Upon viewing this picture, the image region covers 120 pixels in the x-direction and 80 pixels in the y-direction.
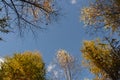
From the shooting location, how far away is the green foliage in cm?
3180

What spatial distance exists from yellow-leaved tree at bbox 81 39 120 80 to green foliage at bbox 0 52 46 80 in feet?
13.8

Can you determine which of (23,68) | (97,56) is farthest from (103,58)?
(23,68)

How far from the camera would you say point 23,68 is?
1282 inches

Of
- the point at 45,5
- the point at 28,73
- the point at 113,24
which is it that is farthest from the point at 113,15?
the point at 28,73

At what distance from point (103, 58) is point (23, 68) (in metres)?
7.43

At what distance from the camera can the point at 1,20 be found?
13.5m

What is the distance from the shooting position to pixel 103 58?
29719 millimetres

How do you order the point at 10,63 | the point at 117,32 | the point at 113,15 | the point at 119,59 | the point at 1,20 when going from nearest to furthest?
1. the point at 1,20
2. the point at 113,15
3. the point at 117,32
4. the point at 119,59
5. the point at 10,63

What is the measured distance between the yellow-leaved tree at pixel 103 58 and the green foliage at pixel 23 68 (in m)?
4.21

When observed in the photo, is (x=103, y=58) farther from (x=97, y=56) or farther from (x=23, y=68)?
(x=23, y=68)

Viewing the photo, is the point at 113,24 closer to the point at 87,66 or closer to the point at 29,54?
the point at 87,66

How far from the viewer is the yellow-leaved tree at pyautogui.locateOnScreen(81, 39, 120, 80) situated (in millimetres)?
28219

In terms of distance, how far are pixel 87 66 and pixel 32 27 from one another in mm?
20352

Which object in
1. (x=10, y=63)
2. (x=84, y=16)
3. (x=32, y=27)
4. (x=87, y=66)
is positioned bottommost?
(x=32, y=27)
